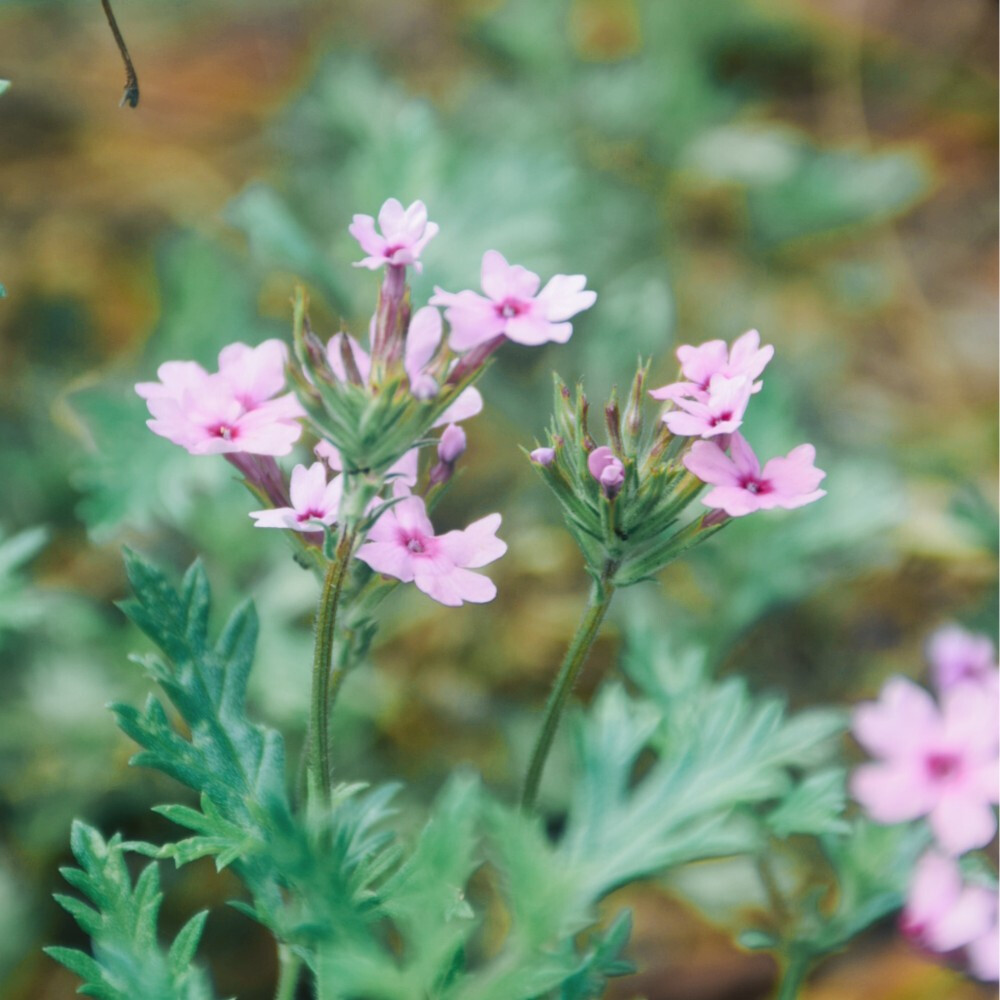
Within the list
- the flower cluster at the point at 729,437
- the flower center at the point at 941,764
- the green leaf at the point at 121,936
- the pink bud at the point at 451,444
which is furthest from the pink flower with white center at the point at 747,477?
the green leaf at the point at 121,936

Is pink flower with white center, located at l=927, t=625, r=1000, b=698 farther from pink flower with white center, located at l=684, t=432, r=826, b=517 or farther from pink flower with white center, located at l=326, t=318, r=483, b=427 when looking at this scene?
pink flower with white center, located at l=326, t=318, r=483, b=427

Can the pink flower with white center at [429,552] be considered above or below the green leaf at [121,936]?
above

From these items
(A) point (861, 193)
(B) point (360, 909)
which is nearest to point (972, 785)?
(B) point (360, 909)

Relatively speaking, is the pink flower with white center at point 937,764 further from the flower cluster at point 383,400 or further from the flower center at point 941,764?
the flower cluster at point 383,400

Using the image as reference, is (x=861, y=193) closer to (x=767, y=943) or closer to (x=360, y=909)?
(x=767, y=943)

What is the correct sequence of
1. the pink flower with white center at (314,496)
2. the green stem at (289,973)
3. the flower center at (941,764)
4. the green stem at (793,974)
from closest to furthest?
the pink flower with white center at (314,496) < the green stem at (289,973) < the flower center at (941,764) < the green stem at (793,974)

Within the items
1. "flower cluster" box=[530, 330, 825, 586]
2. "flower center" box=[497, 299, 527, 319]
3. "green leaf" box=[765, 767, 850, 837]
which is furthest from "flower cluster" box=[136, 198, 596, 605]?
"green leaf" box=[765, 767, 850, 837]

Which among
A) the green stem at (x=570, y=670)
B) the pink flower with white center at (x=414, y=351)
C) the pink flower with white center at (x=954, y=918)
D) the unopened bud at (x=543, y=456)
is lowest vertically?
the pink flower with white center at (x=954, y=918)

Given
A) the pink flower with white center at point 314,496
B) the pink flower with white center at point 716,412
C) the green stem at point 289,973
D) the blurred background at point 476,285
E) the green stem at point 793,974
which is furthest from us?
the blurred background at point 476,285

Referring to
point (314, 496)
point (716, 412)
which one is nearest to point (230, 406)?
point (314, 496)

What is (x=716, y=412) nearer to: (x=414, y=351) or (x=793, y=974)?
(x=414, y=351)
